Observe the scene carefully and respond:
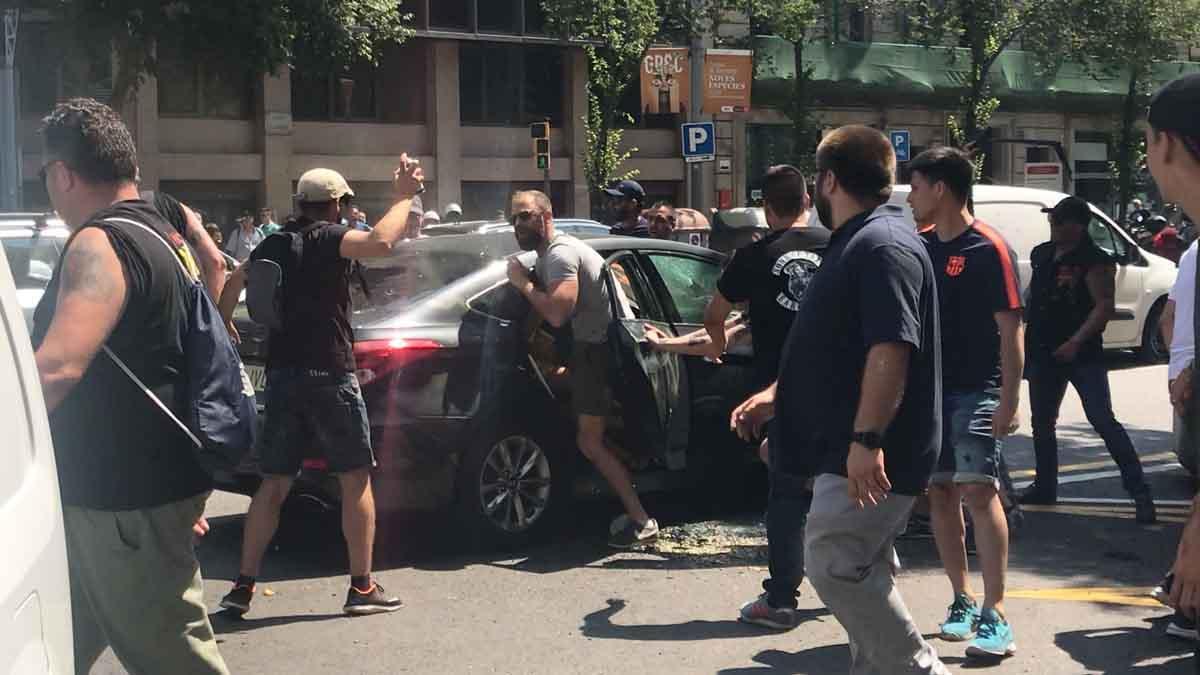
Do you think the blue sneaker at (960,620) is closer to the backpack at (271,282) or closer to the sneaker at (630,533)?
the sneaker at (630,533)

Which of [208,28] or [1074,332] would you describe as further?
[208,28]

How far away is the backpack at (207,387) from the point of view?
389cm

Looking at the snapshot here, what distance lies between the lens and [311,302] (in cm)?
626

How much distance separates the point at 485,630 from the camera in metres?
6.22

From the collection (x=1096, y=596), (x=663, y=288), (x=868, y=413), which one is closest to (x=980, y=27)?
(x=663, y=288)

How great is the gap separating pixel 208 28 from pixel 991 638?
62.8ft

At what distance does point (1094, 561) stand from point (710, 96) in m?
20.7

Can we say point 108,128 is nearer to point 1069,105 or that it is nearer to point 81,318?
point 81,318

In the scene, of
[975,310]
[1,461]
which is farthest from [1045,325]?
[1,461]

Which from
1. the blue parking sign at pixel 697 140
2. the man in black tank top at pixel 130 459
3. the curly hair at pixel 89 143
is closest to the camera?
the man in black tank top at pixel 130 459

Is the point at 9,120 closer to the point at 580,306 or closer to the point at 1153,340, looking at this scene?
the point at 580,306

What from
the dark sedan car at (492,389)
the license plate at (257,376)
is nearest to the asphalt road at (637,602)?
the dark sedan car at (492,389)

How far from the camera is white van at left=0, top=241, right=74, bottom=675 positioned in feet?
7.93

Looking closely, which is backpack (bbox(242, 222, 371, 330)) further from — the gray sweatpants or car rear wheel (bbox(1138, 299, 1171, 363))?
car rear wheel (bbox(1138, 299, 1171, 363))
